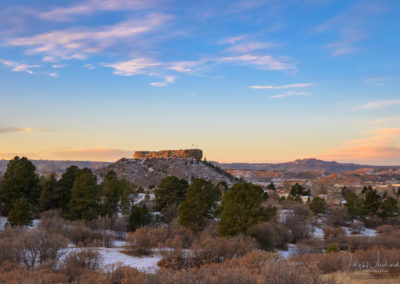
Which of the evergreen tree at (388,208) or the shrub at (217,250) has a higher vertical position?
the shrub at (217,250)

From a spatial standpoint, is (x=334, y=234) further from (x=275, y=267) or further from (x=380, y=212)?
→ (x=275, y=267)

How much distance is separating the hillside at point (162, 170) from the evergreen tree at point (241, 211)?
7497 centimetres

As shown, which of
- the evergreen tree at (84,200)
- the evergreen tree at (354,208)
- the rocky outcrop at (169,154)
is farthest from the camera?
the rocky outcrop at (169,154)

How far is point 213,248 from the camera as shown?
1994cm

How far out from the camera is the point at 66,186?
39.0m

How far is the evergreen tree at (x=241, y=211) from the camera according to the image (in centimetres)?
2831

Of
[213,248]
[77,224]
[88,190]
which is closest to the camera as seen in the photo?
[213,248]

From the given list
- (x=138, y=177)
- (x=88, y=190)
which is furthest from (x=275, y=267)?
(x=138, y=177)

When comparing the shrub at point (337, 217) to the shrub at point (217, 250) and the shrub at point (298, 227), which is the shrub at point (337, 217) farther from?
the shrub at point (217, 250)

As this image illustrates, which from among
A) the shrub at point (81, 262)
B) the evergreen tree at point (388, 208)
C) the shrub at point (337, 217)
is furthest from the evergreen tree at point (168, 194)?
the evergreen tree at point (388, 208)

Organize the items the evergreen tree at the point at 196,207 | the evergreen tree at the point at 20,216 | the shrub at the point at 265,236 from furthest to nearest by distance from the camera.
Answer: the evergreen tree at the point at 196,207 → the evergreen tree at the point at 20,216 → the shrub at the point at 265,236

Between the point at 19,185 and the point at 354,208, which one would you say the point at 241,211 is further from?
the point at 354,208

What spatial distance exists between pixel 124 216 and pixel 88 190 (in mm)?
5579

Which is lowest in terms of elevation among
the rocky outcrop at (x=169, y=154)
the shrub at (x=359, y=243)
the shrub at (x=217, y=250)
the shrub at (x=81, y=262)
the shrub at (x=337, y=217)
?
the shrub at (x=337, y=217)
